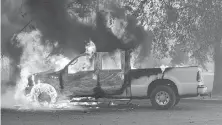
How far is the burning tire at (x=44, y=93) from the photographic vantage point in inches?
525

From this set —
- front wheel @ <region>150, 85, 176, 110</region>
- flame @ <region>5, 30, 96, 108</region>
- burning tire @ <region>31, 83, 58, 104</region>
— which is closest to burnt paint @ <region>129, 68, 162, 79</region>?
front wheel @ <region>150, 85, 176, 110</region>

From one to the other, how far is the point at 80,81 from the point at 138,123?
3755mm

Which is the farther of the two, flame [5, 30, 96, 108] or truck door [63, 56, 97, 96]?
flame [5, 30, 96, 108]

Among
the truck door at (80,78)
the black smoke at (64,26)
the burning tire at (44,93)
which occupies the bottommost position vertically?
the burning tire at (44,93)

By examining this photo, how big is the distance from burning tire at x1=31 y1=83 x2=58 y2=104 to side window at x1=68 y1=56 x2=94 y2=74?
31.1 inches

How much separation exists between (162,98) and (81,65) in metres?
2.66

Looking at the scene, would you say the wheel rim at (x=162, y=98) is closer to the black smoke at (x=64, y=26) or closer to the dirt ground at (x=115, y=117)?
the dirt ground at (x=115, y=117)

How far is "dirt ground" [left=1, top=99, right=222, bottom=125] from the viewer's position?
10156mm

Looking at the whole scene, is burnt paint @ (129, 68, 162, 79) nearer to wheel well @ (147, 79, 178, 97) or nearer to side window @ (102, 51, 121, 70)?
wheel well @ (147, 79, 178, 97)

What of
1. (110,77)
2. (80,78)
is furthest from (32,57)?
(110,77)

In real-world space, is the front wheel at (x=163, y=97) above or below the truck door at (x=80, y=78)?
below

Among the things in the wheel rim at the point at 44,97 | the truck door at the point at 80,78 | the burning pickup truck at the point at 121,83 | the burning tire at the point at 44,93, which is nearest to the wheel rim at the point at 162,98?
the burning pickup truck at the point at 121,83

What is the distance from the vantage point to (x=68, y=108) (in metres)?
13.9

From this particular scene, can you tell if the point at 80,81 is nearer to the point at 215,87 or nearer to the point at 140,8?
the point at 140,8
